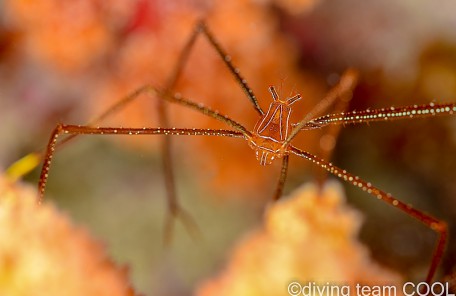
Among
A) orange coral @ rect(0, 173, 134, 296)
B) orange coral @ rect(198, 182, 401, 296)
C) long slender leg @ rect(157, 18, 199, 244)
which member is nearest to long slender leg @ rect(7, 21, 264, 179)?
long slender leg @ rect(157, 18, 199, 244)

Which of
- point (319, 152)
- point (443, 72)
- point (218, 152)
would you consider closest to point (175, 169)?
point (218, 152)

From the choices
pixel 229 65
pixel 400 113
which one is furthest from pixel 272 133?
pixel 400 113

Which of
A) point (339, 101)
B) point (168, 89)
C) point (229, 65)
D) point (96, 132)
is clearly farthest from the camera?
point (339, 101)

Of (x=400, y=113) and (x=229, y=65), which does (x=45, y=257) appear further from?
(x=400, y=113)

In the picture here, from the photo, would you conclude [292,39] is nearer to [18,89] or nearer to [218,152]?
[218,152]

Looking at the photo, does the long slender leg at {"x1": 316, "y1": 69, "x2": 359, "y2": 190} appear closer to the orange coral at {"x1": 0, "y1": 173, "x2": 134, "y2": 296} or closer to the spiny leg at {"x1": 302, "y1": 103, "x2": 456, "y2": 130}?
the spiny leg at {"x1": 302, "y1": 103, "x2": 456, "y2": 130}
